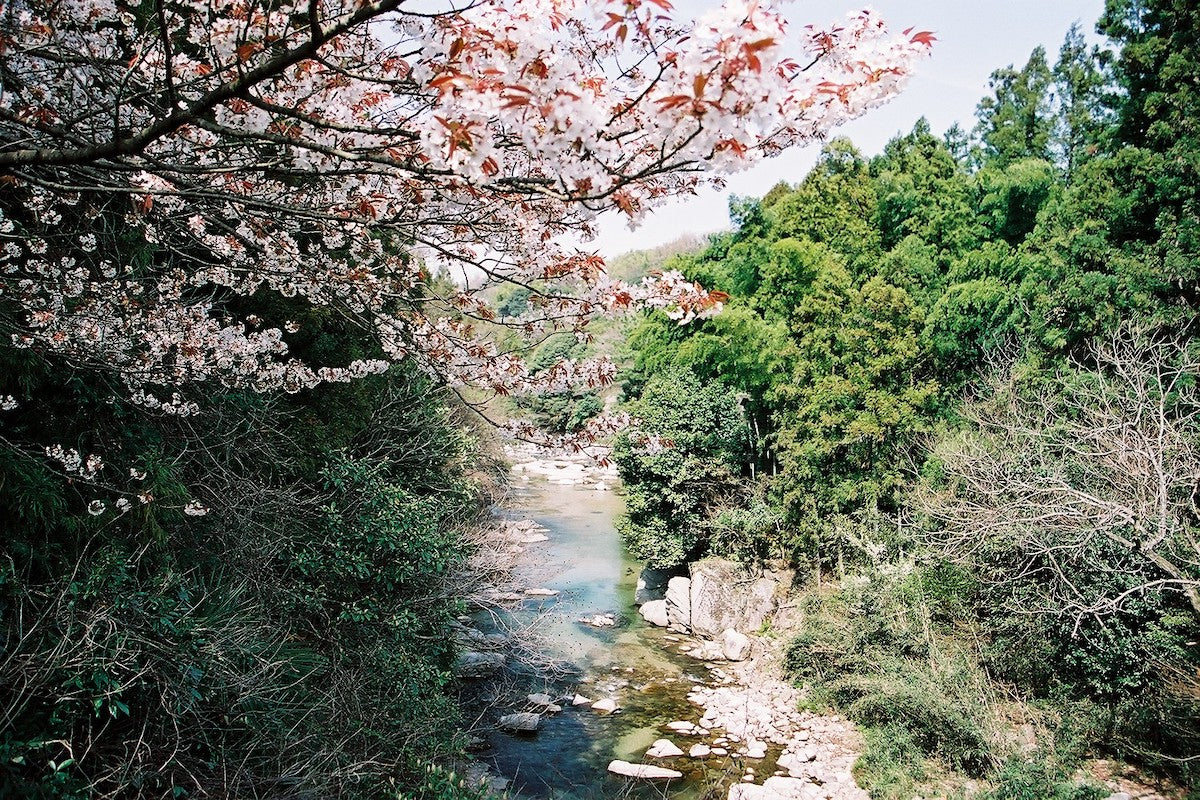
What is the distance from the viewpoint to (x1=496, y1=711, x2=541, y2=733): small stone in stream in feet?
29.3

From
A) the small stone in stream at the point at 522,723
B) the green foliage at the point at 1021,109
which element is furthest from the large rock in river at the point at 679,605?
the green foliage at the point at 1021,109

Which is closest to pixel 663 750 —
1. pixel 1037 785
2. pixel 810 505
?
pixel 1037 785

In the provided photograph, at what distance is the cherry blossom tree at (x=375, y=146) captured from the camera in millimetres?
1745

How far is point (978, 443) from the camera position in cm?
1007

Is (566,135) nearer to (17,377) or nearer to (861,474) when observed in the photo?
(17,377)

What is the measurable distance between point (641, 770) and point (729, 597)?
518 cm

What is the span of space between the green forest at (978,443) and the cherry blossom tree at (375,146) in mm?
2594

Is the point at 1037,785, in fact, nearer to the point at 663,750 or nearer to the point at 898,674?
the point at 898,674

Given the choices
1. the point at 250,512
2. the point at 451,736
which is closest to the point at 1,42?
the point at 250,512

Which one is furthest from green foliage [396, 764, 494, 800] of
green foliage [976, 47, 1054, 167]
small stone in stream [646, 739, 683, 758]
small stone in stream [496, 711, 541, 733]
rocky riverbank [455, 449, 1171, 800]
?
green foliage [976, 47, 1054, 167]

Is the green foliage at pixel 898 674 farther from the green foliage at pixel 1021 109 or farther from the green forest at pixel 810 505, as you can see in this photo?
the green foliage at pixel 1021 109

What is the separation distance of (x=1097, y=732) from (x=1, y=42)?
35.8 feet

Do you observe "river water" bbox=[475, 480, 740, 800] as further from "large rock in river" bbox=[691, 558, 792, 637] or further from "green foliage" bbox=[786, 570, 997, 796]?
"green foliage" bbox=[786, 570, 997, 796]

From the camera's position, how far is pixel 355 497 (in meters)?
6.84
